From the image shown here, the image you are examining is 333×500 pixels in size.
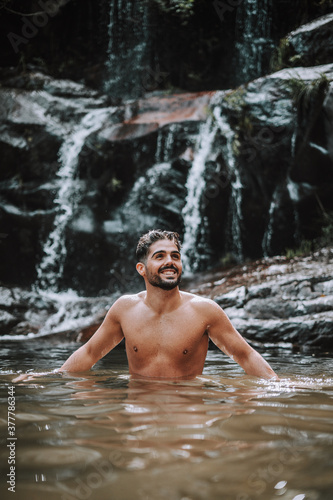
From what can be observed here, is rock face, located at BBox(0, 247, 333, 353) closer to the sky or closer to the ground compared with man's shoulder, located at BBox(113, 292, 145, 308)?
closer to the ground

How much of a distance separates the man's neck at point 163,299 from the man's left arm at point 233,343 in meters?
0.28

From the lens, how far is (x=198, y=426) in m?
2.12

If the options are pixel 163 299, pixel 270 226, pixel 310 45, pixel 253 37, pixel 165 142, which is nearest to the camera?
pixel 163 299

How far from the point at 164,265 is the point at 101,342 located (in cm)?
83

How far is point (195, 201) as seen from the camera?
11.1 meters

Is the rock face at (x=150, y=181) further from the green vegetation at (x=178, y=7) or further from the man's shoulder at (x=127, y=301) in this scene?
the man's shoulder at (x=127, y=301)

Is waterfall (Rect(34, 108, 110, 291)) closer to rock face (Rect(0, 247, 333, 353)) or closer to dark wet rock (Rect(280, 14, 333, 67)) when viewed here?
rock face (Rect(0, 247, 333, 353))

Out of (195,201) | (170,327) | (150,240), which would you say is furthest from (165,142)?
(170,327)

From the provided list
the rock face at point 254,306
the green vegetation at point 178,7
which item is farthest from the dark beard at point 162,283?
the green vegetation at point 178,7

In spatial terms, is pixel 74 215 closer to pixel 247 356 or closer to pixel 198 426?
pixel 247 356

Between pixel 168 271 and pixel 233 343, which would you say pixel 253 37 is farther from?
pixel 233 343

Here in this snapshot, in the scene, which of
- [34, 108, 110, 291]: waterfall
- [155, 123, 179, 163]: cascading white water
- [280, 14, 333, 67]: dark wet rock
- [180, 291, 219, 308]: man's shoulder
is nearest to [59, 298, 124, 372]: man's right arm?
[180, 291, 219, 308]: man's shoulder

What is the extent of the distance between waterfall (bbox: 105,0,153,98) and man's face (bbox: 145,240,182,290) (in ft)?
44.4

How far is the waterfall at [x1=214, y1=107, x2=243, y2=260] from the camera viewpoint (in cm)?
1083
